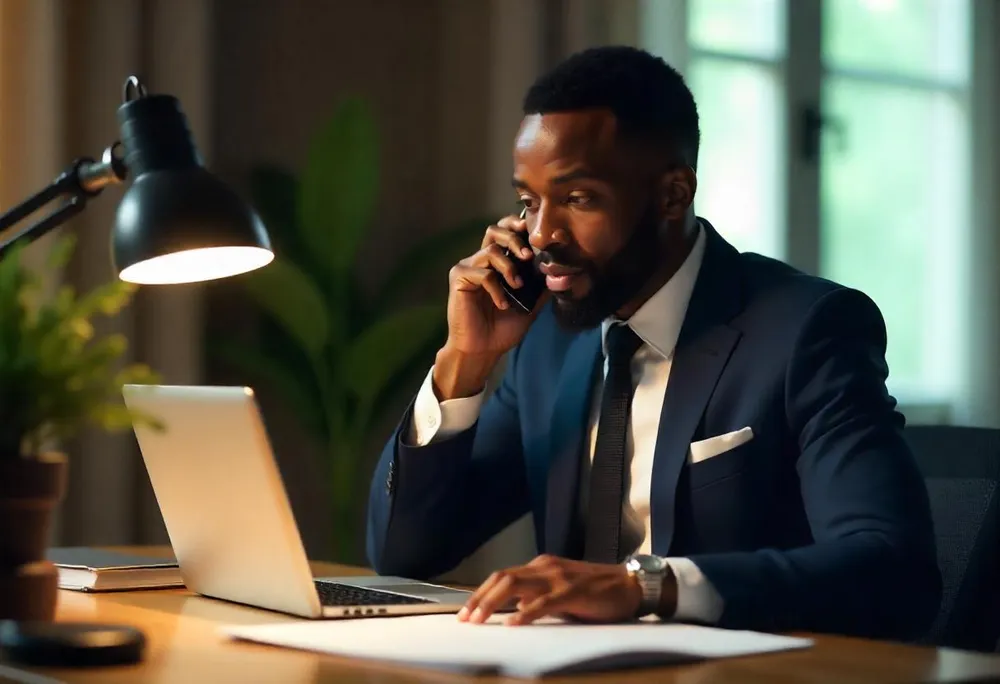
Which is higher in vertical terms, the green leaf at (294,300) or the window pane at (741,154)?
the window pane at (741,154)

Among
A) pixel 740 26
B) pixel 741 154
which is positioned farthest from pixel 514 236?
pixel 740 26

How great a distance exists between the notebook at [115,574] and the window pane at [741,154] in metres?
2.41

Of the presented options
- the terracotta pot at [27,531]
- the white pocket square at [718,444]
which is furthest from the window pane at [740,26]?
the terracotta pot at [27,531]

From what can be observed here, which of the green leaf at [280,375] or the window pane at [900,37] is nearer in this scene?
the green leaf at [280,375]

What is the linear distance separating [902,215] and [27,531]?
3.63 metres

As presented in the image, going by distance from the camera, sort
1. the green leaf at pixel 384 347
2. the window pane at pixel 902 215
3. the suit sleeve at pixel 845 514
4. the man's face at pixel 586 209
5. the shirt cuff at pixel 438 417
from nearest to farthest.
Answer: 1. the suit sleeve at pixel 845 514
2. the man's face at pixel 586 209
3. the shirt cuff at pixel 438 417
4. the green leaf at pixel 384 347
5. the window pane at pixel 902 215

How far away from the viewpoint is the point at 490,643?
1151mm

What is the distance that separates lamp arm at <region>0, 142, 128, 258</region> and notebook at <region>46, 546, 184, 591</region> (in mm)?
380

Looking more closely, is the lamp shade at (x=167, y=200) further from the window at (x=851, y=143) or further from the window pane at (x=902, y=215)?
the window pane at (x=902, y=215)

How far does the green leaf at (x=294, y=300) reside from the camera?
9.88 feet

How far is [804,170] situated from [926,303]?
0.69 m

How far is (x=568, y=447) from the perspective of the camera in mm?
1867

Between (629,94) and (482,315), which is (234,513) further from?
(629,94)

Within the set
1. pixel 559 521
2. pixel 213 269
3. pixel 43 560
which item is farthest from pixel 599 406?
pixel 43 560
